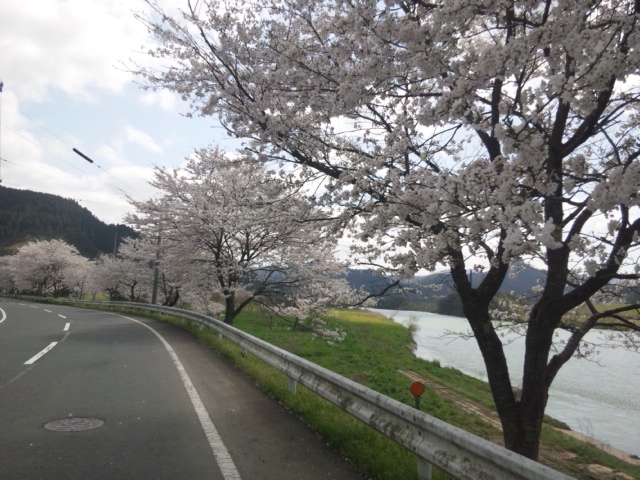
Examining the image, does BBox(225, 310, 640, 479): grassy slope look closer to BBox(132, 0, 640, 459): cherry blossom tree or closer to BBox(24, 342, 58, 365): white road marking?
BBox(132, 0, 640, 459): cherry blossom tree

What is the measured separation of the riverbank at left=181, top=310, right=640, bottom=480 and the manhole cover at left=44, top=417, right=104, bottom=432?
8.43 ft

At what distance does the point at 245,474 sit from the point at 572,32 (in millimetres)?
4595

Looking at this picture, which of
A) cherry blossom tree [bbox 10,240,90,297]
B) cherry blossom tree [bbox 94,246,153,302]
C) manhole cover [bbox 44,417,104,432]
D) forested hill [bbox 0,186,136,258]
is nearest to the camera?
manhole cover [bbox 44,417,104,432]

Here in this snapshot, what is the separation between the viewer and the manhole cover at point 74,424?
5.34m

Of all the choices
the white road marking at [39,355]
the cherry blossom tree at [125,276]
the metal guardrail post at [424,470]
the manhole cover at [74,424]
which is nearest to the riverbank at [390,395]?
the metal guardrail post at [424,470]

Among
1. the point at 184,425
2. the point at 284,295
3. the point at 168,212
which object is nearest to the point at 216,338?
the point at 284,295

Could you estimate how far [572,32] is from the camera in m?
3.46

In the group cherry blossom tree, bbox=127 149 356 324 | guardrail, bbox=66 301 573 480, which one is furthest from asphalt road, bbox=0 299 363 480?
cherry blossom tree, bbox=127 149 356 324

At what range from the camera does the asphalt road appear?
427 cm

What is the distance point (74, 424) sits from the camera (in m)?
5.54

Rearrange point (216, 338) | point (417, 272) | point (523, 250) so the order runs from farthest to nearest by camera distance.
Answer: point (216, 338) → point (417, 272) → point (523, 250)

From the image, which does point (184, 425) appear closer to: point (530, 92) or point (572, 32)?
point (530, 92)

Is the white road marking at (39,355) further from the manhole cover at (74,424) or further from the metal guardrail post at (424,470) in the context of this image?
the metal guardrail post at (424,470)

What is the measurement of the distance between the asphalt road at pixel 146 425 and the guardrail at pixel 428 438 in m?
0.55
